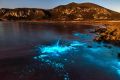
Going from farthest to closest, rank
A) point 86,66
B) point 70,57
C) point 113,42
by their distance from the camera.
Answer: point 113,42, point 70,57, point 86,66

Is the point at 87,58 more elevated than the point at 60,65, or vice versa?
the point at 60,65

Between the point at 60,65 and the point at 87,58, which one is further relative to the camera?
the point at 87,58

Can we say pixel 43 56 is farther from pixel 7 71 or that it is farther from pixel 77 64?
pixel 7 71

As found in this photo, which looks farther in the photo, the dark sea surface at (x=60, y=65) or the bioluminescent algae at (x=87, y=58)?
the bioluminescent algae at (x=87, y=58)

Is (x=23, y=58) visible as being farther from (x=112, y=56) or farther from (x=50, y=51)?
(x=112, y=56)

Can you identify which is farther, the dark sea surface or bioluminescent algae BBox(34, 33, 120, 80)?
bioluminescent algae BBox(34, 33, 120, 80)

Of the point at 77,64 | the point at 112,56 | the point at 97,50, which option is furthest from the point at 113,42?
the point at 77,64

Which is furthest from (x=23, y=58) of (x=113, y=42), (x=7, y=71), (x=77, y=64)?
(x=113, y=42)

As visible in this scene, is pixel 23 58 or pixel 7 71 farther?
pixel 23 58

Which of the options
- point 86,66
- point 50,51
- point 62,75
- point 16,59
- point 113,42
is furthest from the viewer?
point 113,42
